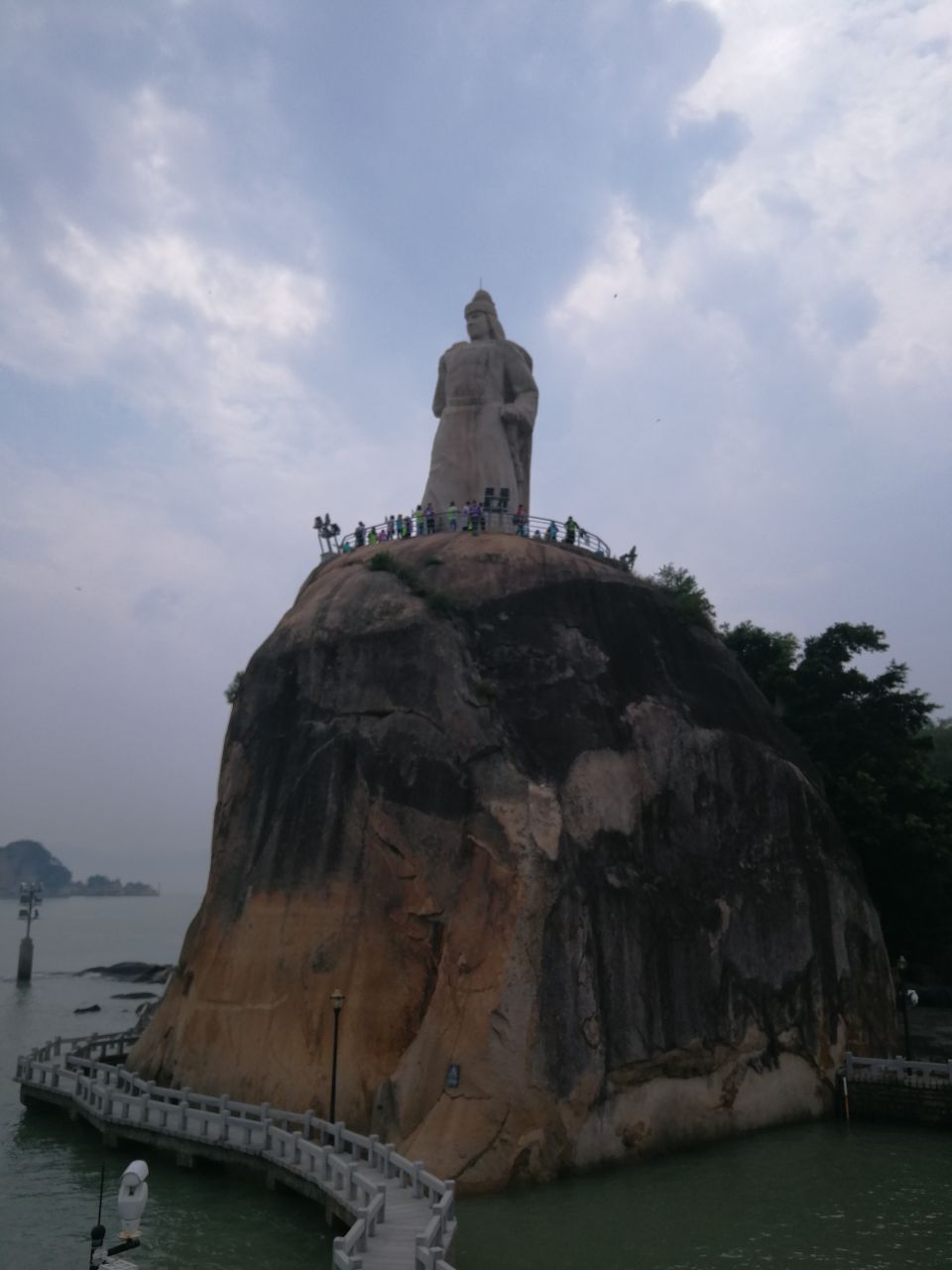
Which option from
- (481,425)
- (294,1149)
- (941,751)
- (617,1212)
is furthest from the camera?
(941,751)

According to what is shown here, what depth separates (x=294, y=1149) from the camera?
1964 cm

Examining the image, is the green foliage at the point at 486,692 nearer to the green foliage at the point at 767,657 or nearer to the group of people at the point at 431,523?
the group of people at the point at 431,523

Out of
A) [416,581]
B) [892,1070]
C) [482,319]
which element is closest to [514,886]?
[416,581]

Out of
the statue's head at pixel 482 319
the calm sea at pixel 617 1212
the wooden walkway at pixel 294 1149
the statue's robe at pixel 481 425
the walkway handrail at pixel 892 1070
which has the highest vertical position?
the statue's head at pixel 482 319

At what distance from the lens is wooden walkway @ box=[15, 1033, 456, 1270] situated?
14625 mm

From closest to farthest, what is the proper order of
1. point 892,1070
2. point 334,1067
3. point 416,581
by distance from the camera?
point 334,1067, point 892,1070, point 416,581

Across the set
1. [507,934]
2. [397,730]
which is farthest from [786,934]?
[397,730]

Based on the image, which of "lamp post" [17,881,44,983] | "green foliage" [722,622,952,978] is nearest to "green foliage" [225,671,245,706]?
"green foliage" [722,622,952,978]

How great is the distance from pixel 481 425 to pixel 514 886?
16812 mm

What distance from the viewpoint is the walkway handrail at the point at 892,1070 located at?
25609mm

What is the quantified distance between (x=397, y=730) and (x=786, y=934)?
11.1 metres

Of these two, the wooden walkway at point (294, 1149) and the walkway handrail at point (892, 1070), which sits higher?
the walkway handrail at point (892, 1070)

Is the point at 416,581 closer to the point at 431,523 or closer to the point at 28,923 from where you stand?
the point at 431,523

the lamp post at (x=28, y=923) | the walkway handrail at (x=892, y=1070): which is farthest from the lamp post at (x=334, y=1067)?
the lamp post at (x=28, y=923)
